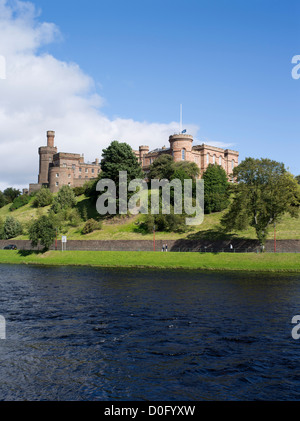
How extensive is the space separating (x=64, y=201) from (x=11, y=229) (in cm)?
1546

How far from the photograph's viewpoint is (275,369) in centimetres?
1455

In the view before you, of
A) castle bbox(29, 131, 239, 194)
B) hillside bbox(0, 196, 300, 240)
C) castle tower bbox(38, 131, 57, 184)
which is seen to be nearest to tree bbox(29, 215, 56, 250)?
hillside bbox(0, 196, 300, 240)

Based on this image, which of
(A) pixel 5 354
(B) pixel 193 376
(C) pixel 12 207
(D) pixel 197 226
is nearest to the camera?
(B) pixel 193 376

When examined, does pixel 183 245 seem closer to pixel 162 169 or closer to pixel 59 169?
pixel 162 169

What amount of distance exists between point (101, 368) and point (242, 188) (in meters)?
41.7

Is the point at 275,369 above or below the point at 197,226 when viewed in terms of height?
below

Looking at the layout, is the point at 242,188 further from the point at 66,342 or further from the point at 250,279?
the point at 66,342

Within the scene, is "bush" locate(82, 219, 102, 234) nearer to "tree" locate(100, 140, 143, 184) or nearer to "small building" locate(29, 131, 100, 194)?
"tree" locate(100, 140, 143, 184)

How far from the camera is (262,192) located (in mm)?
52281

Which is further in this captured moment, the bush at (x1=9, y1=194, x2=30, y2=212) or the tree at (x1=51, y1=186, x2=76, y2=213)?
the bush at (x1=9, y1=194, x2=30, y2=212)

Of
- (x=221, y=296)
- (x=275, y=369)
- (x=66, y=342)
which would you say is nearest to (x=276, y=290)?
(x=221, y=296)

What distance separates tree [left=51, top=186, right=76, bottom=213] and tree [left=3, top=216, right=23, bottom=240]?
1044 centimetres

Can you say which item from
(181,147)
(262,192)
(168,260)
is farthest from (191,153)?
(168,260)

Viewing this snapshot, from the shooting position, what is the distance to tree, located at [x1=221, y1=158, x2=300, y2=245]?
168 ft
